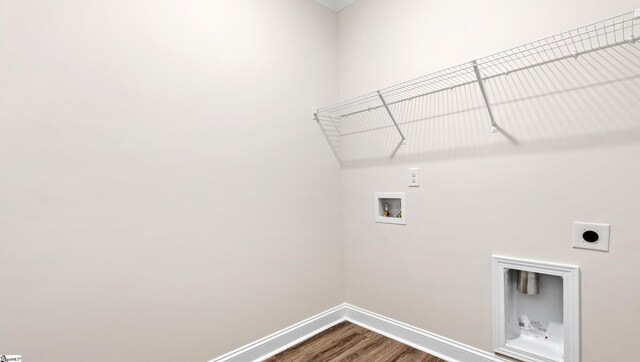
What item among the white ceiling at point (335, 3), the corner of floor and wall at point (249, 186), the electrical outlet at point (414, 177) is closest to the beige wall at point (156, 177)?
the corner of floor and wall at point (249, 186)

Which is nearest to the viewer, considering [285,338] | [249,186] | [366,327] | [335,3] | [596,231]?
[596,231]

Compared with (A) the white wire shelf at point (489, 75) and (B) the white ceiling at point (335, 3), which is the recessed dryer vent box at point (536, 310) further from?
(B) the white ceiling at point (335, 3)

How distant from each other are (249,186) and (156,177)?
1.68 ft

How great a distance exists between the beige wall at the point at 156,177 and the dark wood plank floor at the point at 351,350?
184 millimetres

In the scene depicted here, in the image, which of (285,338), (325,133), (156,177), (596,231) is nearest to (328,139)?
(325,133)

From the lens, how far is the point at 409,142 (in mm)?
1938

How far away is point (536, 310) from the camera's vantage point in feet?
5.08

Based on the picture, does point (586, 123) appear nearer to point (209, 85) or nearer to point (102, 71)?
point (209, 85)

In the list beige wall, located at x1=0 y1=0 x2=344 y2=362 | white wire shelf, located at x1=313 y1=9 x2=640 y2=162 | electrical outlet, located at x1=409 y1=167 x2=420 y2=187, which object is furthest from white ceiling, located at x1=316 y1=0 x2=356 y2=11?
electrical outlet, located at x1=409 y1=167 x2=420 y2=187

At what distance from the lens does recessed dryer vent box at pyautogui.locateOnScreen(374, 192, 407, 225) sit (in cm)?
199

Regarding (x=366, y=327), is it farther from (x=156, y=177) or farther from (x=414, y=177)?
(x=156, y=177)

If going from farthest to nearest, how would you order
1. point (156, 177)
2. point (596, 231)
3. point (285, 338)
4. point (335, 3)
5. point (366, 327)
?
point (335, 3)
point (366, 327)
point (285, 338)
point (156, 177)
point (596, 231)

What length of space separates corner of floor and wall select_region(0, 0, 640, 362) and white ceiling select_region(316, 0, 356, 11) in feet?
0.18

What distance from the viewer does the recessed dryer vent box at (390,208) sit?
6.52ft
